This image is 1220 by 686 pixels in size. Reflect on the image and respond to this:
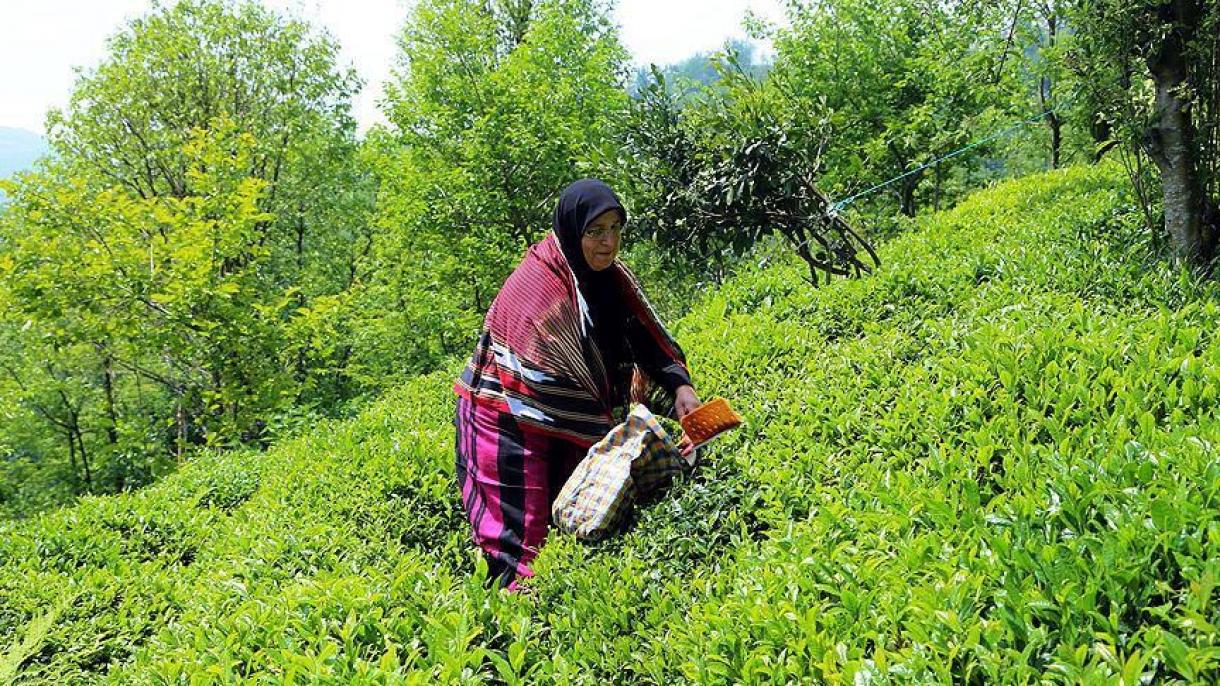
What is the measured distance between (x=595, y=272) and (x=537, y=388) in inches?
29.1

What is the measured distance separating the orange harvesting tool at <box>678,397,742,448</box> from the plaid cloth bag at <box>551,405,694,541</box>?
0.12 m

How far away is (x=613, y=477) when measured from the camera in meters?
2.98

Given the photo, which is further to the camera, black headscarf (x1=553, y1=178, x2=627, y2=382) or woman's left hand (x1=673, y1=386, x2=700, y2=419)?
woman's left hand (x1=673, y1=386, x2=700, y2=419)

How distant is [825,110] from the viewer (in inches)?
239

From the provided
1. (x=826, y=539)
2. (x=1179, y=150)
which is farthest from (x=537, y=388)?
(x=1179, y=150)

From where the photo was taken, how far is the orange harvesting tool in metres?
3.20

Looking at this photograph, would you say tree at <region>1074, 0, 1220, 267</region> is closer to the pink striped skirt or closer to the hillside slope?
the hillside slope

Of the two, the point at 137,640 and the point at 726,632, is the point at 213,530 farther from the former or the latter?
the point at 726,632

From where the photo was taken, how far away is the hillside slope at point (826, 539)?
1.62 meters

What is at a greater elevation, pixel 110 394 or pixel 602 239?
pixel 602 239

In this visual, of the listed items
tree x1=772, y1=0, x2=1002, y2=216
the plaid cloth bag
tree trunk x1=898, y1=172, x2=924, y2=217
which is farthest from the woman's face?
tree trunk x1=898, y1=172, x2=924, y2=217

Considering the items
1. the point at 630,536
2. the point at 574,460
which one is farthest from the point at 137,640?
the point at 630,536

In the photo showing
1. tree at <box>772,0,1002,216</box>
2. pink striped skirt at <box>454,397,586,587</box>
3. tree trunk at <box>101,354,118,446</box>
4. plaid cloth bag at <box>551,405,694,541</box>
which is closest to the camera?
plaid cloth bag at <box>551,405,694,541</box>

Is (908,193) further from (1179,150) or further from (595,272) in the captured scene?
(595,272)
